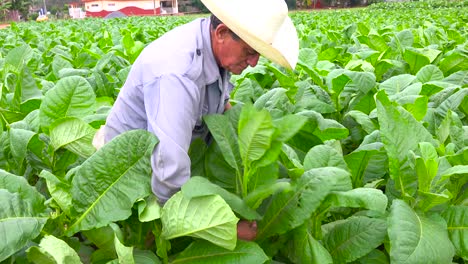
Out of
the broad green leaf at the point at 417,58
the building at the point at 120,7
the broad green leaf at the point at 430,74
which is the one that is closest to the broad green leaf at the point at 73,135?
the broad green leaf at the point at 430,74

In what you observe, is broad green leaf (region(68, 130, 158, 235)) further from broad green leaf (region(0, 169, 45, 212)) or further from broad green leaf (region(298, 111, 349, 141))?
broad green leaf (region(298, 111, 349, 141))

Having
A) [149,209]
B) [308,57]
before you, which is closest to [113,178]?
[149,209]

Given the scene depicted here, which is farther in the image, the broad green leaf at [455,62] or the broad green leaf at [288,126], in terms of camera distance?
the broad green leaf at [455,62]

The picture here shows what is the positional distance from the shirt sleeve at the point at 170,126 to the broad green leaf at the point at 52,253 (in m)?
0.35

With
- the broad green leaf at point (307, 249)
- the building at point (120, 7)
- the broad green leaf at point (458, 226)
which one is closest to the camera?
the broad green leaf at point (307, 249)

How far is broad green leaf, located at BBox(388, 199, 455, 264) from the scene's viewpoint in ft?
4.57

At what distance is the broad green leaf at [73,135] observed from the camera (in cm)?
187

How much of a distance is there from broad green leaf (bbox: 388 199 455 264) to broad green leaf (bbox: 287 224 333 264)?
0.58 ft

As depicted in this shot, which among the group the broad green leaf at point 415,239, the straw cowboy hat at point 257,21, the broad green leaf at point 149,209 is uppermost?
the straw cowboy hat at point 257,21

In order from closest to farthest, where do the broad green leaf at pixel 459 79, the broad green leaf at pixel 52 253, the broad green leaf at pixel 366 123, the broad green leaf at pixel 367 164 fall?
the broad green leaf at pixel 52 253
the broad green leaf at pixel 367 164
the broad green leaf at pixel 366 123
the broad green leaf at pixel 459 79

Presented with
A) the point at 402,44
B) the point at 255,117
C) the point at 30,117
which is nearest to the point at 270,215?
the point at 255,117

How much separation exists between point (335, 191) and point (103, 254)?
70 cm

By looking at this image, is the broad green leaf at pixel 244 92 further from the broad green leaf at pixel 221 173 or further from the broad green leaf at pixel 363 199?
the broad green leaf at pixel 363 199

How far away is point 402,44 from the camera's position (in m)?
4.14
